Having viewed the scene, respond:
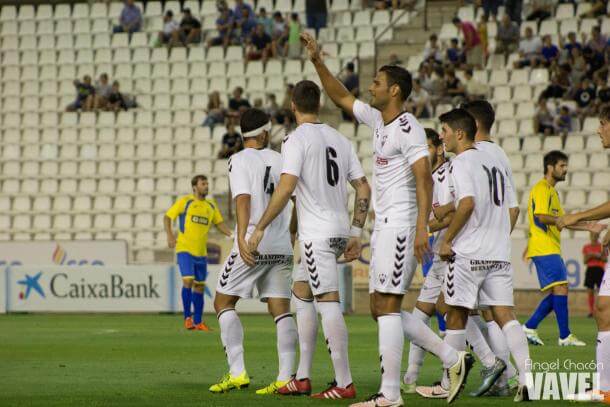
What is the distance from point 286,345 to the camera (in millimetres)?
10305

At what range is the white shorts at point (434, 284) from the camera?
11.0 metres

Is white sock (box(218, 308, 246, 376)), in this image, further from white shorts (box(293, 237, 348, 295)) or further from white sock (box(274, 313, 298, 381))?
white shorts (box(293, 237, 348, 295))

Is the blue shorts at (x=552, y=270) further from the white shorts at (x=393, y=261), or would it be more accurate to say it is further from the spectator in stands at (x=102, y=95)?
the spectator in stands at (x=102, y=95)

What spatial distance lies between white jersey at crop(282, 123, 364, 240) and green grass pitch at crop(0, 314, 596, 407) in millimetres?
1365

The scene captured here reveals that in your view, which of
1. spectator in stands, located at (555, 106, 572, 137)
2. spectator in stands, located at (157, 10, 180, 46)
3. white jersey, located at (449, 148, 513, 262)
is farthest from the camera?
spectator in stands, located at (157, 10, 180, 46)

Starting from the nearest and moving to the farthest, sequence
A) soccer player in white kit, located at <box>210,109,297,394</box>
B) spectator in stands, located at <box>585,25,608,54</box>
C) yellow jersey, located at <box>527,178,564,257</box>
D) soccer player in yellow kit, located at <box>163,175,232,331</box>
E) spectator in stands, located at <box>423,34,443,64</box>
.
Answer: soccer player in white kit, located at <box>210,109,297,394</box>, yellow jersey, located at <box>527,178,564,257</box>, soccer player in yellow kit, located at <box>163,175,232,331</box>, spectator in stands, located at <box>585,25,608,54</box>, spectator in stands, located at <box>423,34,443,64</box>

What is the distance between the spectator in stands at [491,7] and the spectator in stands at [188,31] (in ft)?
26.1

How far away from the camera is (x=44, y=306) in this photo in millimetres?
24312

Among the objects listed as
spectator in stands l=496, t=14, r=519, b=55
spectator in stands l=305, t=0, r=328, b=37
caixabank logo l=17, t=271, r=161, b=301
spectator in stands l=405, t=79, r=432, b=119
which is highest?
spectator in stands l=305, t=0, r=328, b=37

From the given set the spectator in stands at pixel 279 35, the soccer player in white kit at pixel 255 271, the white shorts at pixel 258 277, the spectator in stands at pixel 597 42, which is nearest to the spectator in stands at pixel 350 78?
the spectator in stands at pixel 279 35

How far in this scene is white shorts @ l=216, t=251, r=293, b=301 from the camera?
1036 cm

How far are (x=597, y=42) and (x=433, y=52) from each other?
3883 millimetres

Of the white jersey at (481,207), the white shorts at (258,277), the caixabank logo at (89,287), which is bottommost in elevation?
the caixabank logo at (89,287)

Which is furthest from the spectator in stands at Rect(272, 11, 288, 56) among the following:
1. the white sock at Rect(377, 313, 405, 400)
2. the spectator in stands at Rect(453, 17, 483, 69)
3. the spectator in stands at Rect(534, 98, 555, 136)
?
the white sock at Rect(377, 313, 405, 400)
